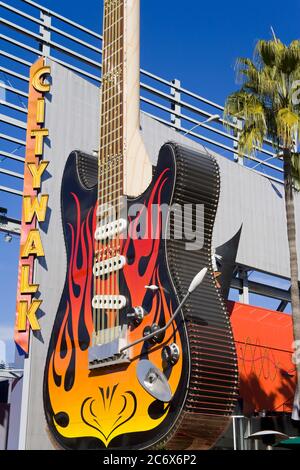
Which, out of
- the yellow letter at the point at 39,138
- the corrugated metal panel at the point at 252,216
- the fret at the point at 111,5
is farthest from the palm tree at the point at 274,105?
Result: the corrugated metal panel at the point at 252,216

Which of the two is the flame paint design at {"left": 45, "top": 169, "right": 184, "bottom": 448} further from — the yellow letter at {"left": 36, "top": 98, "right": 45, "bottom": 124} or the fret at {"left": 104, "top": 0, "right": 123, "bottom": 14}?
the yellow letter at {"left": 36, "top": 98, "right": 45, "bottom": 124}

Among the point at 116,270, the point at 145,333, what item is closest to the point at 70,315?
the point at 116,270

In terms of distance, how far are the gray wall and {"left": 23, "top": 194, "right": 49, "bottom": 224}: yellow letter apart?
34 cm

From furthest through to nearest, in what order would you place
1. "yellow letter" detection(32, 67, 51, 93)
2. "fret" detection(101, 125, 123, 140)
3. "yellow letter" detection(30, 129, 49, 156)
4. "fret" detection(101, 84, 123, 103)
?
"yellow letter" detection(32, 67, 51, 93)
"yellow letter" detection(30, 129, 49, 156)
"fret" detection(101, 84, 123, 103)
"fret" detection(101, 125, 123, 140)

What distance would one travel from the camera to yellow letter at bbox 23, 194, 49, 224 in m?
18.9

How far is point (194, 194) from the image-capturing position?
34.1 ft

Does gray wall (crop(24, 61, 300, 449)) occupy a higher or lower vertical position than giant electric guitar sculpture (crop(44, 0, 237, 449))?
higher

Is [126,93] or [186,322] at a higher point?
[126,93]

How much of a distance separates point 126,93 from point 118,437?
557 centimetres

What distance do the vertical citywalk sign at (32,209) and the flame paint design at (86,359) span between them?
638 cm

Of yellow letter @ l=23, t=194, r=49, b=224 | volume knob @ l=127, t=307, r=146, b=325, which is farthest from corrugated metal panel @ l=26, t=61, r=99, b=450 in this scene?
volume knob @ l=127, t=307, r=146, b=325

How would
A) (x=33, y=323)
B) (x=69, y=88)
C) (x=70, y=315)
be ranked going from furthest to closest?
1. (x=69, y=88)
2. (x=33, y=323)
3. (x=70, y=315)
